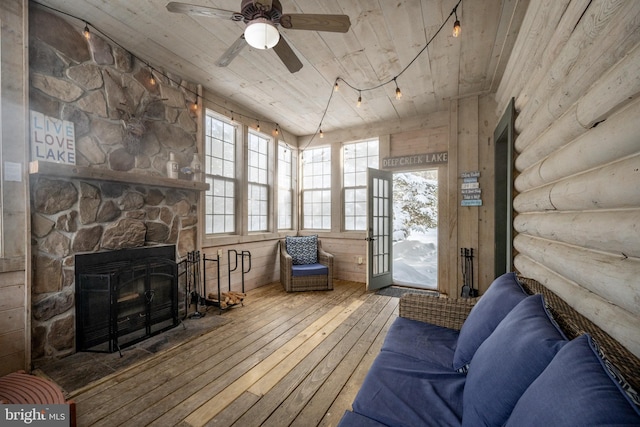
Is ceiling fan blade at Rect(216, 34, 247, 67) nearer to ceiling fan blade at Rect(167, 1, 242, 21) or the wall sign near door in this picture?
ceiling fan blade at Rect(167, 1, 242, 21)

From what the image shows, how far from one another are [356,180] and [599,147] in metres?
3.99

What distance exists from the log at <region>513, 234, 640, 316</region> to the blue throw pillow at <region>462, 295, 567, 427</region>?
22 cm

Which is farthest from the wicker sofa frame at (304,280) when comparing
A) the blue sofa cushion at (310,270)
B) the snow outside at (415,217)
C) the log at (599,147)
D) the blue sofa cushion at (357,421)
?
the snow outside at (415,217)

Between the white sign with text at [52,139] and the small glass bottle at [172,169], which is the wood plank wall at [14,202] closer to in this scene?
the white sign with text at [52,139]

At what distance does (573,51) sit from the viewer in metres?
1.38

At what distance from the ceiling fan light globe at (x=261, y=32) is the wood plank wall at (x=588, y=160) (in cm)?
164

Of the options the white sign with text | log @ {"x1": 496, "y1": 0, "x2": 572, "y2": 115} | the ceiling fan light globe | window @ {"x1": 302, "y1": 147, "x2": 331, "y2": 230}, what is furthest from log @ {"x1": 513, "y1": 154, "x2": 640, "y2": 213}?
window @ {"x1": 302, "y1": 147, "x2": 331, "y2": 230}

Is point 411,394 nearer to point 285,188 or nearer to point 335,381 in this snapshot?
point 335,381

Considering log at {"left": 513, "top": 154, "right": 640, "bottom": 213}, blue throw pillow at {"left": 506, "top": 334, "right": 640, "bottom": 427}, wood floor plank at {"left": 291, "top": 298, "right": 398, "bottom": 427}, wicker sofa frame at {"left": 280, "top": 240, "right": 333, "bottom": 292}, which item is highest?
log at {"left": 513, "top": 154, "right": 640, "bottom": 213}

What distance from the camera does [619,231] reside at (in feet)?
3.04

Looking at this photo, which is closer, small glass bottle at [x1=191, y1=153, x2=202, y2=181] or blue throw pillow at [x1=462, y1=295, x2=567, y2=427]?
blue throw pillow at [x1=462, y1=295, x2=567, y2=427]

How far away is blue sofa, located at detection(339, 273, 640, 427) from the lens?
61cm

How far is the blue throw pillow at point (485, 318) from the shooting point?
4.34 feet

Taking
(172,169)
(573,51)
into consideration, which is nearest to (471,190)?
(573,51)
